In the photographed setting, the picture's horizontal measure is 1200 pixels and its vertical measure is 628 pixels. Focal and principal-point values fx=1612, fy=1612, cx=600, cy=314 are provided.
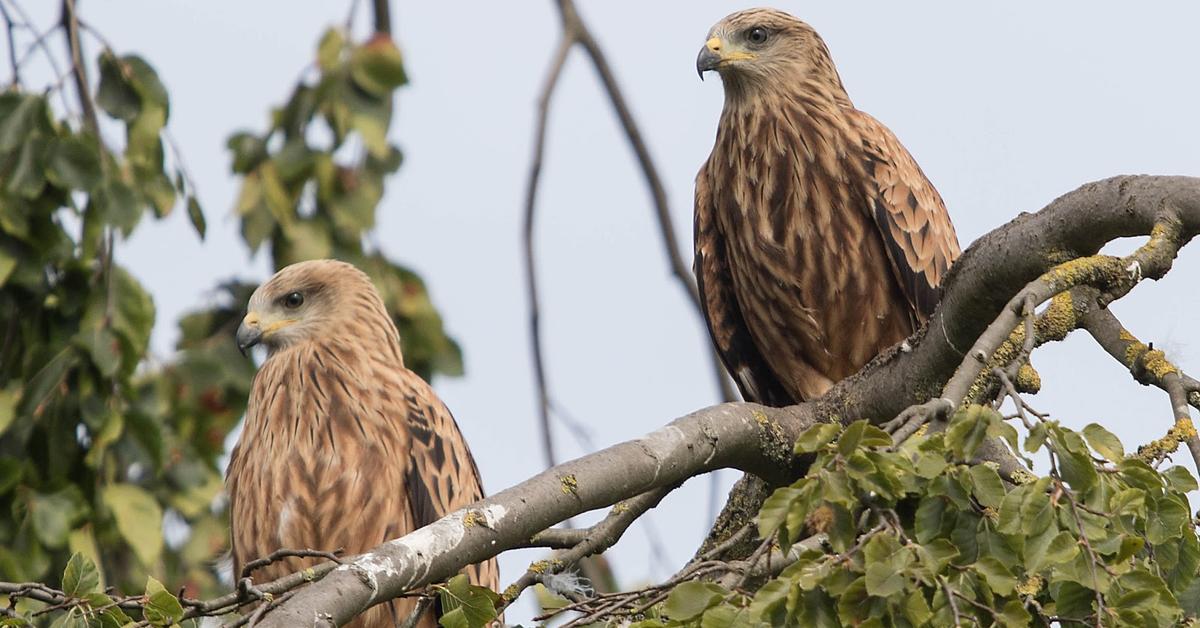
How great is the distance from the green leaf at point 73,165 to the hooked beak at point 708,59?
7.13ft

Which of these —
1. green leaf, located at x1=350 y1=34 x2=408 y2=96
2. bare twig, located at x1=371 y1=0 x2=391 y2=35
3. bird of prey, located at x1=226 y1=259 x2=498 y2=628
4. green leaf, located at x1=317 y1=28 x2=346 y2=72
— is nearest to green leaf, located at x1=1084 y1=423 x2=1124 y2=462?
bird of prey, located at x1=226 y1=259 x2=498 y2=628

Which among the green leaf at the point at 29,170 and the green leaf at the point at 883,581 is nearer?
the green leaf at the point at 883,581

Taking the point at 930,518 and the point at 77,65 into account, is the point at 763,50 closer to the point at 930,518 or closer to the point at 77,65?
the point at 77,65

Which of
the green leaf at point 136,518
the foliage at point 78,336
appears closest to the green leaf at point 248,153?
the foliage at point 78,336

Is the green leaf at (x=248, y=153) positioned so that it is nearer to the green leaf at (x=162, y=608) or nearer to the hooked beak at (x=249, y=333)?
the hooked beak at (x=249, y=333)

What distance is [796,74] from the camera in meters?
6.04

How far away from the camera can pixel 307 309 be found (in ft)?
20.1

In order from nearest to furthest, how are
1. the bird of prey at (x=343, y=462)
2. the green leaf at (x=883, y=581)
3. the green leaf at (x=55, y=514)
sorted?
the green leaf at (x=883, y=581)
the bird of prey at (x=343, y=462)
the green leaf at (x=55, y=514)

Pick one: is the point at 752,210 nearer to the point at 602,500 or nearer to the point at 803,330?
the point at 803,330

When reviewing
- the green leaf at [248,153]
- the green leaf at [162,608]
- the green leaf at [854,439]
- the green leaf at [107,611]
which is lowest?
the green leaf at [854,439]

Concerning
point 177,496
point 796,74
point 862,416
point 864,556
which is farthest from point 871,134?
point 864,556

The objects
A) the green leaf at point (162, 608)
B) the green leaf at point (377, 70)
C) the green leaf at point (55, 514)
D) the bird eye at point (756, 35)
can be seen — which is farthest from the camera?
the green leaf at point (377, 70)

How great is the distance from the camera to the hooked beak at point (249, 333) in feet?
19.8

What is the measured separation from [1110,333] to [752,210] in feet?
7.26
